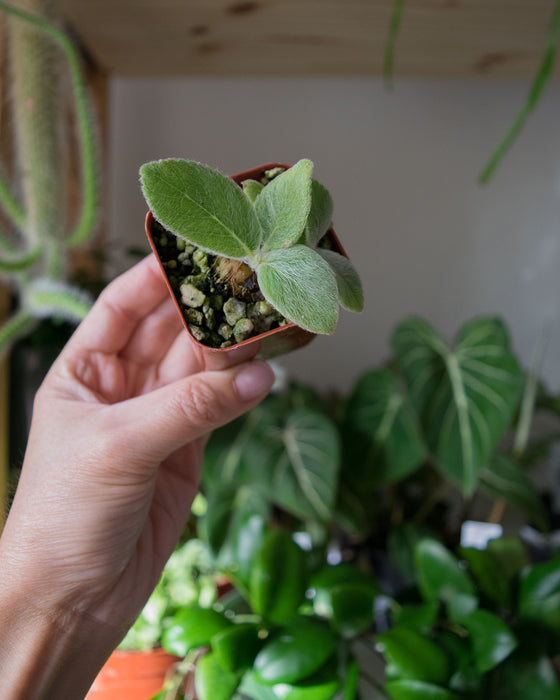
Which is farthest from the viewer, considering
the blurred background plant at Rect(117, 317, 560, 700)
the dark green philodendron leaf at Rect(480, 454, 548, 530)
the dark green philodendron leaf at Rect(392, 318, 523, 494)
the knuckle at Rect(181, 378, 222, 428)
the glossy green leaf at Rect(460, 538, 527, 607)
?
the dark green philodendron leaf at Rect(480, 454, 548, 530)

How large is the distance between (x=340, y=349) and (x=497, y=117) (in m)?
0.60

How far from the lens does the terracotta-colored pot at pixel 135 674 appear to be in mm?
582

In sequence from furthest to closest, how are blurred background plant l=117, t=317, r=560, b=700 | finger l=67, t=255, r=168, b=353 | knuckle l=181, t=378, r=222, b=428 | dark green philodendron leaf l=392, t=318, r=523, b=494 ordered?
dark green philodendron leaf l=392, t=318, r=523, b=494 < blurred background plant l=117, t=317, r=560, b=700 < finger l=67, t=255, r=168, b=353 < knuckle l=181, t=378, r=222, b=428

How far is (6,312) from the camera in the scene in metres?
0.87

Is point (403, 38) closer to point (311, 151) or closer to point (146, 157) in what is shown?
point (311, 151)

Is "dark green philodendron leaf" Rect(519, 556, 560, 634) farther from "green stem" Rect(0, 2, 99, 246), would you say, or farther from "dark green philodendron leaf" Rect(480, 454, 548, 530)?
"green stem" Rect(0, 2, 99, 246)

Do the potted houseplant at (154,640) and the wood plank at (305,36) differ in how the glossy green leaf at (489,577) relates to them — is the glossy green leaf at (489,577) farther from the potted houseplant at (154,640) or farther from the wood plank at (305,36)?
the wood plank at (305,36)

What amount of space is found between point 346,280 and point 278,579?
0.47m

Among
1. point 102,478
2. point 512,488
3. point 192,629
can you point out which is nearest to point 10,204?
point 102,478

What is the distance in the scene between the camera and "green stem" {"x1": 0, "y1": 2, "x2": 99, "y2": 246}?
55 cm

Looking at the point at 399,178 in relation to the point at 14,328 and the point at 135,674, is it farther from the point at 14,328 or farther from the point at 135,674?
the point at 135,674

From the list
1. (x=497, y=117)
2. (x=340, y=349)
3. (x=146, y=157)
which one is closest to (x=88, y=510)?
(x=146, y=157)

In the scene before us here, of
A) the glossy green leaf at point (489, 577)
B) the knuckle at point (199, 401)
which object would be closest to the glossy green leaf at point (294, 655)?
the glossy green leaf at point (489, 577)

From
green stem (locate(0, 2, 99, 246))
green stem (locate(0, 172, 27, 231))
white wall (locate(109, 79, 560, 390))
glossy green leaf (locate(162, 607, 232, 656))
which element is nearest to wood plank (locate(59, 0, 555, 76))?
white wall (locate(109, 79, 560, 390))
